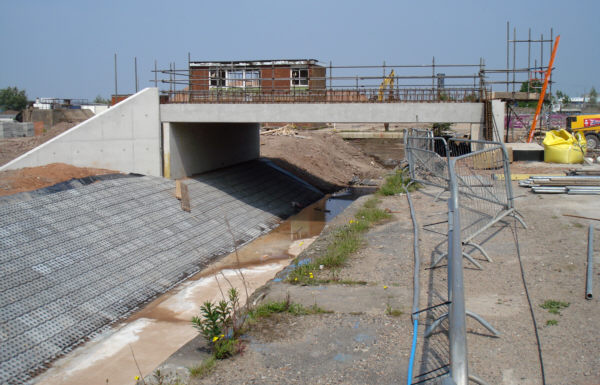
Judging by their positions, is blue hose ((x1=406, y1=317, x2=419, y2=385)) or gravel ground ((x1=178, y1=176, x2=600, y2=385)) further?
gravel ground ((x1=178, y1=176, x2=600, y2=385))

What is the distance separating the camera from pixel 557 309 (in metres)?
7.23

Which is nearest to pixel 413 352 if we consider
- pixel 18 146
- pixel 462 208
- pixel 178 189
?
pixel 462 208

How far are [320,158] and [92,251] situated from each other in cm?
2410

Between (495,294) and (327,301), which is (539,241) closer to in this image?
(495,294)

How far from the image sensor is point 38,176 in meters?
17.3

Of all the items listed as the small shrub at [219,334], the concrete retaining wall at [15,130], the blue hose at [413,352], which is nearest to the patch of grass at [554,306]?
the blue hose at [413,352]

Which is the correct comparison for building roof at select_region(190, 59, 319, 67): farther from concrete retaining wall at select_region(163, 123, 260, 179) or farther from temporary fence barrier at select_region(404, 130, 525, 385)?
temporary fence barrier at select_region(404, 130, 525, 385)

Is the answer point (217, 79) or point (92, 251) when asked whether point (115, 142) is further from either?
point (92, 251)

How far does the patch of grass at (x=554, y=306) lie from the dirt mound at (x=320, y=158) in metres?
23.8

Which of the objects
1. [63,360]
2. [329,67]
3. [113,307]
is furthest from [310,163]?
[63,360]

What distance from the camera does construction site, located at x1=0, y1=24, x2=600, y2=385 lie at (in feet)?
20.6

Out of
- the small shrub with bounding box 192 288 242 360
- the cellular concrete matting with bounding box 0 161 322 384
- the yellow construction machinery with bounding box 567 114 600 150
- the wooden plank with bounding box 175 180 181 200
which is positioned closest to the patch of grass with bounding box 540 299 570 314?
the small shrub with bounding box 192 288 242 360

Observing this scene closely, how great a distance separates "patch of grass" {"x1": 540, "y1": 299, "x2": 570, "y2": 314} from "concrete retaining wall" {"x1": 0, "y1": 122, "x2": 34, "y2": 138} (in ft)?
121

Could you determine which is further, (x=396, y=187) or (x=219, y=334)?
(x=396, y=187)
